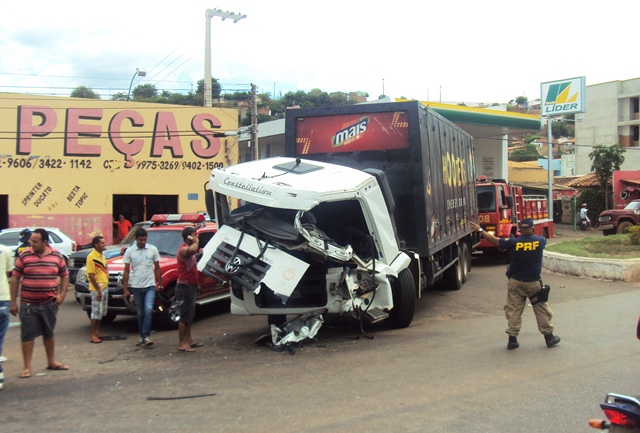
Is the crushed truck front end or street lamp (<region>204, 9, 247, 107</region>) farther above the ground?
street lamp (<region>204, 9, 247, 107</region>)

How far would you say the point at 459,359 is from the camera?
7.08 m

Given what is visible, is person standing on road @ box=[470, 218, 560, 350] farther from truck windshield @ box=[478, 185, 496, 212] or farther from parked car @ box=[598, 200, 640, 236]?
parked car @ box=[598, 200, 640, 236]

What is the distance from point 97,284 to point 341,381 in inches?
176

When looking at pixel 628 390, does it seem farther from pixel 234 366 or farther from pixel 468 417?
pixel 234 366

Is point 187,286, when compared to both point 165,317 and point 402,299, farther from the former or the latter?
point 402,299

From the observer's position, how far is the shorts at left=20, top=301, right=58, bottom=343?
6.64m

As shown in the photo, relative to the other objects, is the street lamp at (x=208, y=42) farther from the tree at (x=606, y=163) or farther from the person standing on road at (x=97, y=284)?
the tree at (x=606, y=163)

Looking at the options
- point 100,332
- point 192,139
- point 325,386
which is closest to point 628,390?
point 325,386

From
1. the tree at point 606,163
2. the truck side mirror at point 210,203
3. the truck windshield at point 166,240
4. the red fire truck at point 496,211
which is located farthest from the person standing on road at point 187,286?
the tree at point 606,163

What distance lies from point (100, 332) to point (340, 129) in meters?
5.23

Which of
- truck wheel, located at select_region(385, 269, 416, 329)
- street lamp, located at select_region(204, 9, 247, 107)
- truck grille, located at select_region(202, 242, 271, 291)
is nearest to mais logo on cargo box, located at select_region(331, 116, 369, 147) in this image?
truck wheel, located at select_region(385, 269, 416, 329)

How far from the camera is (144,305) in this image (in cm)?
829

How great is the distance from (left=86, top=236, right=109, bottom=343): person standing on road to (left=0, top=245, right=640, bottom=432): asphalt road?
0.33 m

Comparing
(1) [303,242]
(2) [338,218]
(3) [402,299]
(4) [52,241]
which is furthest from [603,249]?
(4) [52,241]
